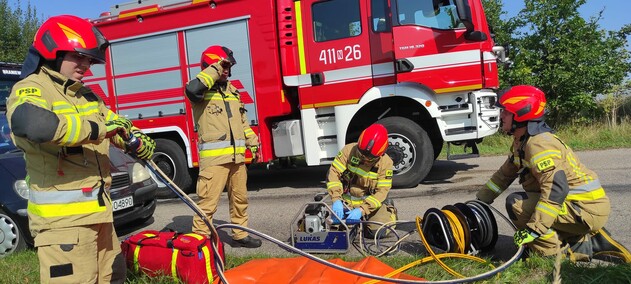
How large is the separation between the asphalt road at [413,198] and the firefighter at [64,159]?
205 cm

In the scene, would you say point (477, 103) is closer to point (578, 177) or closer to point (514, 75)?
point (578, 177)

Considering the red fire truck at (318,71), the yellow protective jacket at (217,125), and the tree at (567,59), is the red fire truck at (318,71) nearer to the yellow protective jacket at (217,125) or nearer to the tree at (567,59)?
the yellow protective jacket at (217,125)

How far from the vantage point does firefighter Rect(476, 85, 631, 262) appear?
324cm

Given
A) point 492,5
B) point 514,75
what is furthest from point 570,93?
point 492,5

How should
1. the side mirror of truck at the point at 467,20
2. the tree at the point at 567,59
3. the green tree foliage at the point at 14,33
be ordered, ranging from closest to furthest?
the side mirror of truck at the point at 467,20 → the tree at the point at 567,59 → the green tree foliage at the point at 14,33

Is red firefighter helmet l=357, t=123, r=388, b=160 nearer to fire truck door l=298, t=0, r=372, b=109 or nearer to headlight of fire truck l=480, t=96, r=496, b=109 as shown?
fire truck door l=298, t=0, r=372, b=109

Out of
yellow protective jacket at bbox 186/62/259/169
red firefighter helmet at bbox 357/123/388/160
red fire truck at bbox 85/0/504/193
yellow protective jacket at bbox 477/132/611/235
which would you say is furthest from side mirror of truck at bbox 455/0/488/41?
yellow protective jacket at bbox 186/62/259/169

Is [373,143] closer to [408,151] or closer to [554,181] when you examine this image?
[554,181]

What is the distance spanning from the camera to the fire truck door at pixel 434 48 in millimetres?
6477

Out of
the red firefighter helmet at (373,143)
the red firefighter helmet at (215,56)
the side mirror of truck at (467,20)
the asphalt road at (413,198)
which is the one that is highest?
the side mirror of truck at (467,20)

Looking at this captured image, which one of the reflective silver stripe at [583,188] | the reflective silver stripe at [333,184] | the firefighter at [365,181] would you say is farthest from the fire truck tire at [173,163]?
the reflective silver stripe at [583,188]

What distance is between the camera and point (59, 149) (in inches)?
95.8

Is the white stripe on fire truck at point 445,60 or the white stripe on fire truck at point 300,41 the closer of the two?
the white stripe on fire truck at point 445,60

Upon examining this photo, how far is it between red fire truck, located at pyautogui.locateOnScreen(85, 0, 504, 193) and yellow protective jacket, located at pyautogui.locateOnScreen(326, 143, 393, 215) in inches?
87.3
